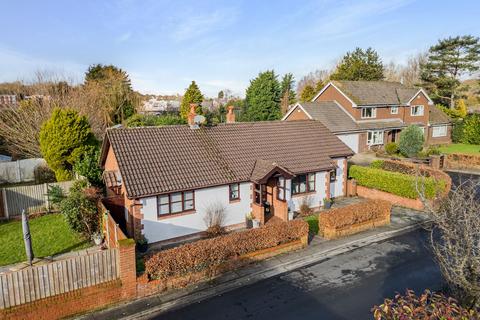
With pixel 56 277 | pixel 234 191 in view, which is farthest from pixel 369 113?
pixel 56 277

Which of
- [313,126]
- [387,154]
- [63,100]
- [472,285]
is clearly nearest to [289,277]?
[472,285]

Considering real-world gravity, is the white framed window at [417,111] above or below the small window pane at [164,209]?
above

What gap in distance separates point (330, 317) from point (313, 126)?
52.8ft

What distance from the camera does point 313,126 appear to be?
24.8 meters

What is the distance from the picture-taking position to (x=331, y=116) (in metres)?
39.3

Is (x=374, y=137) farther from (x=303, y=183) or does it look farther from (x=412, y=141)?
(x=303, y=183)

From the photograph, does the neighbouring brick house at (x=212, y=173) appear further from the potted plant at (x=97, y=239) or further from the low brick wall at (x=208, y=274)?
the low brick wall at (x=208, y=274)

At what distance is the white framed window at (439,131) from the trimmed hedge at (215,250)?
41.0 metres

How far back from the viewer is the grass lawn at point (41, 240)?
15.0 metres

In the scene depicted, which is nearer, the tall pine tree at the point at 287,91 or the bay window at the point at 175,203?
the bay window at the point at 175,203

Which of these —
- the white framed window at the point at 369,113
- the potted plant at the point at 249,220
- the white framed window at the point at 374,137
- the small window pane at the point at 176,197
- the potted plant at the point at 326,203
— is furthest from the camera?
the white framed window at the point at 374,137

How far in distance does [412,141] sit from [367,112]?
7.63 meters

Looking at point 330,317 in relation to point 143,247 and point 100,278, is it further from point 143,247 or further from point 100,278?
point 143,247

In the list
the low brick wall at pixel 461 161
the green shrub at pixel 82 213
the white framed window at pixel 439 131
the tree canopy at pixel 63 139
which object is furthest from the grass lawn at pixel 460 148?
the green shrub at pixel 82 213
